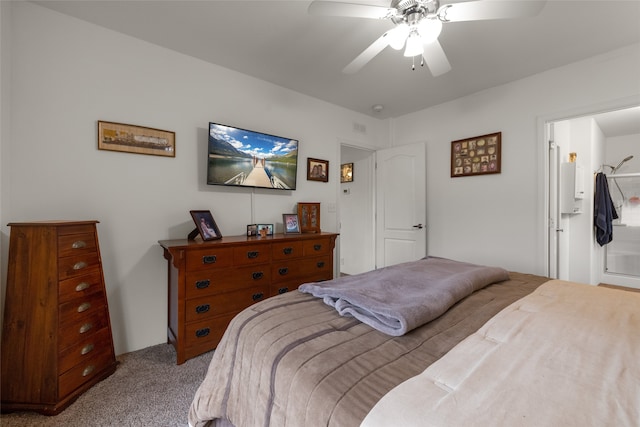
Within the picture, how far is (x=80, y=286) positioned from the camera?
1652 millimetres

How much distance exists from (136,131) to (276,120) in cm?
136

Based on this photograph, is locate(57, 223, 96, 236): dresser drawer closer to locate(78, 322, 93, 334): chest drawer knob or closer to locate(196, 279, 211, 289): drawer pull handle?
locate(78, 322, 93, 334): chest drawer knob

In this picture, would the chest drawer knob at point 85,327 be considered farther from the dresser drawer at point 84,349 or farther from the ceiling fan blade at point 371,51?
the ceiling fan blade at point 371,51

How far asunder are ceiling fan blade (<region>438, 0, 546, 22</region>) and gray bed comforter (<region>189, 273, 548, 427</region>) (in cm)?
147

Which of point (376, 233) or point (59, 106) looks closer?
point (59, 106)

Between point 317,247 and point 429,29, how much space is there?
1977 mm

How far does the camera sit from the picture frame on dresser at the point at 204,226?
220 cm

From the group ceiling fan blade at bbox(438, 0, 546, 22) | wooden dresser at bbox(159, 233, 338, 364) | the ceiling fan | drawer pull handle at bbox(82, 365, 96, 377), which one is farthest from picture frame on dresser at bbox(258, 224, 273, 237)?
ceiling fan blade at bbox(438, 0, 546, 22)

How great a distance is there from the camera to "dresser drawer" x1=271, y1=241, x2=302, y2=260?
2400 millimetres

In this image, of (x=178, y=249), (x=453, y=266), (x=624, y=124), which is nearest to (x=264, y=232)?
(x=178, y=249)

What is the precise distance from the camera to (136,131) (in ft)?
7.07

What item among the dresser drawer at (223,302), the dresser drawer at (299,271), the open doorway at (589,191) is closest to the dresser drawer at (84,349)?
the dresser drawer at (223,302)

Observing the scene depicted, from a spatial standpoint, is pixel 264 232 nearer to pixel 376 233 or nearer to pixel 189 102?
pixel 189 102

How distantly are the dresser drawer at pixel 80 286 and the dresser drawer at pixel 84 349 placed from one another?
281 millimetres
